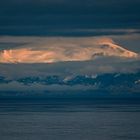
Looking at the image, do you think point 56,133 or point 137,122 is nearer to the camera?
point 56,133

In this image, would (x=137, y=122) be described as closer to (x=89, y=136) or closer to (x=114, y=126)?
(x=114, y=126)

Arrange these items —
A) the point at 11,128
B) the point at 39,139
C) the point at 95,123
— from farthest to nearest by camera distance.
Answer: the point at 95,123, the point at 11,128, the point at 39,139

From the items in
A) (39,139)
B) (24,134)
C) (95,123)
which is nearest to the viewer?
(39,139)

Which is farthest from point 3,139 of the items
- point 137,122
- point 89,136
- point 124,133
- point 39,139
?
point 137,122

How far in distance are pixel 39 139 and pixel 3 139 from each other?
7.56 metres

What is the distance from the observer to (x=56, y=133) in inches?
6220

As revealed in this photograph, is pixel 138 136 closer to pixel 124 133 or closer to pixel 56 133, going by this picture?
pixel 124 133

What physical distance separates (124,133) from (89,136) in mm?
11024

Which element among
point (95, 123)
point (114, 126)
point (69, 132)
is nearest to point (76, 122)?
point (95, 123)

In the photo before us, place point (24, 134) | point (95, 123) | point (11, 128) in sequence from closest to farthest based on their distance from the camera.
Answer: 1. point (24, 134)
2. point (11, 128)
3. point (95, 123)

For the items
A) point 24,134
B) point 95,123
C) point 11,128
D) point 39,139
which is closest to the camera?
point 39,139

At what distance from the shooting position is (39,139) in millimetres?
144625

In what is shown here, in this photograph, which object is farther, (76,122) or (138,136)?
(76,122)

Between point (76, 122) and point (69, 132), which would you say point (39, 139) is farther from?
point (76, 122)
